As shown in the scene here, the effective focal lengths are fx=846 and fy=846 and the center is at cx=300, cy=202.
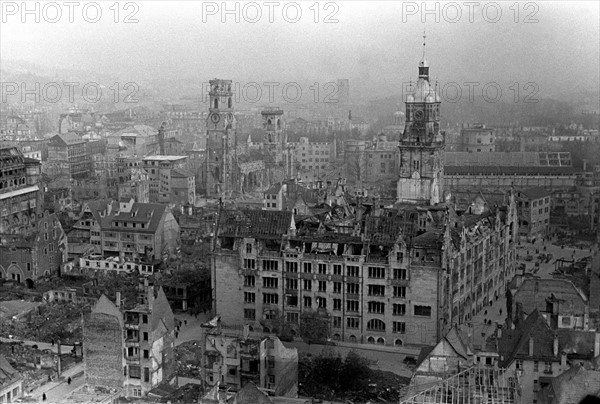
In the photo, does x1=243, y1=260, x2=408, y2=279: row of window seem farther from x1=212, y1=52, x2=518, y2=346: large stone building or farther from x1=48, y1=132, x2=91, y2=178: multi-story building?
x1=48, y1=132, x2=91, y2=178: multi-story building

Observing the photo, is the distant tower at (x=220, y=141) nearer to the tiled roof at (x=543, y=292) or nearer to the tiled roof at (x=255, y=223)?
the tiled roof at (x=255, y=223)

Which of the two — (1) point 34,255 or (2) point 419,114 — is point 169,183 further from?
(1) point 34,255

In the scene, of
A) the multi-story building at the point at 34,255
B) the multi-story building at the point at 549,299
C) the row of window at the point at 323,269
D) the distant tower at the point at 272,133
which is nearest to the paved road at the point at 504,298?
the multi-story building at the point at 549,299

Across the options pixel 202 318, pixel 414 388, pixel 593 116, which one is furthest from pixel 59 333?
pixel 593 116

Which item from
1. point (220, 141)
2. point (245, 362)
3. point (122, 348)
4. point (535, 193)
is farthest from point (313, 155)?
point (245, 362)

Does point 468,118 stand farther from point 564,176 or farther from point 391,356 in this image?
point 391,356

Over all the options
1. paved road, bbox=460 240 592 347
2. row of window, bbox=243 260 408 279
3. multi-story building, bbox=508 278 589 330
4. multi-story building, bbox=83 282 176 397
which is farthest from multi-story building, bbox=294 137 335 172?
multi-story building, bbox=83 282 176 397

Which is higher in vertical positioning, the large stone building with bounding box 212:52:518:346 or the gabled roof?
the gabled roof
